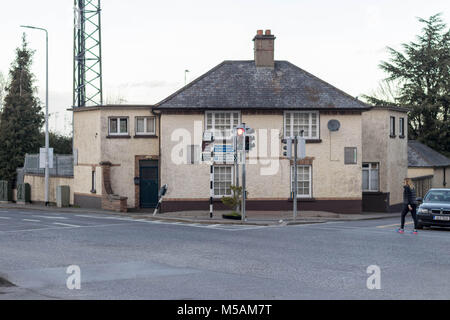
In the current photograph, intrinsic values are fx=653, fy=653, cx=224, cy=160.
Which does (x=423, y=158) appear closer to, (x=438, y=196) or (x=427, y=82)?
(x=427, y=82)

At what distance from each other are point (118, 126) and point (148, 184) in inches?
136

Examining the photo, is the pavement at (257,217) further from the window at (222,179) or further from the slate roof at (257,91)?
the slate roof at (257,91)

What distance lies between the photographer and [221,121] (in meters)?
33.0

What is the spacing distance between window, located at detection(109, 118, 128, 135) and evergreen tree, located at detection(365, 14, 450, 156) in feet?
101

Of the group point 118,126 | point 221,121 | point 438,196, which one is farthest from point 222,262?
point 118,126

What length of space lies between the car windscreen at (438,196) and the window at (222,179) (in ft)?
37.3

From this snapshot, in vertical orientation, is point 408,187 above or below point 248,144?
below

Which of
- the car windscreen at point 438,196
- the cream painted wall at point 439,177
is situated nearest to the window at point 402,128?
the cream painted wall at point 439,177

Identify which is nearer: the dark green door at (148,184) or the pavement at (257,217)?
the pavement at (257,217)

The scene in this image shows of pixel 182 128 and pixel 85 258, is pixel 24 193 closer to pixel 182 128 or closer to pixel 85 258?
pixel 182 128

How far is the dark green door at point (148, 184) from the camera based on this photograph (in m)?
34.6

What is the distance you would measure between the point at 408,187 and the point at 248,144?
6872mm

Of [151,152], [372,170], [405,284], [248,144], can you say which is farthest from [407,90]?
[405,284]

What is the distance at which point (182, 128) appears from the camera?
32719mm
